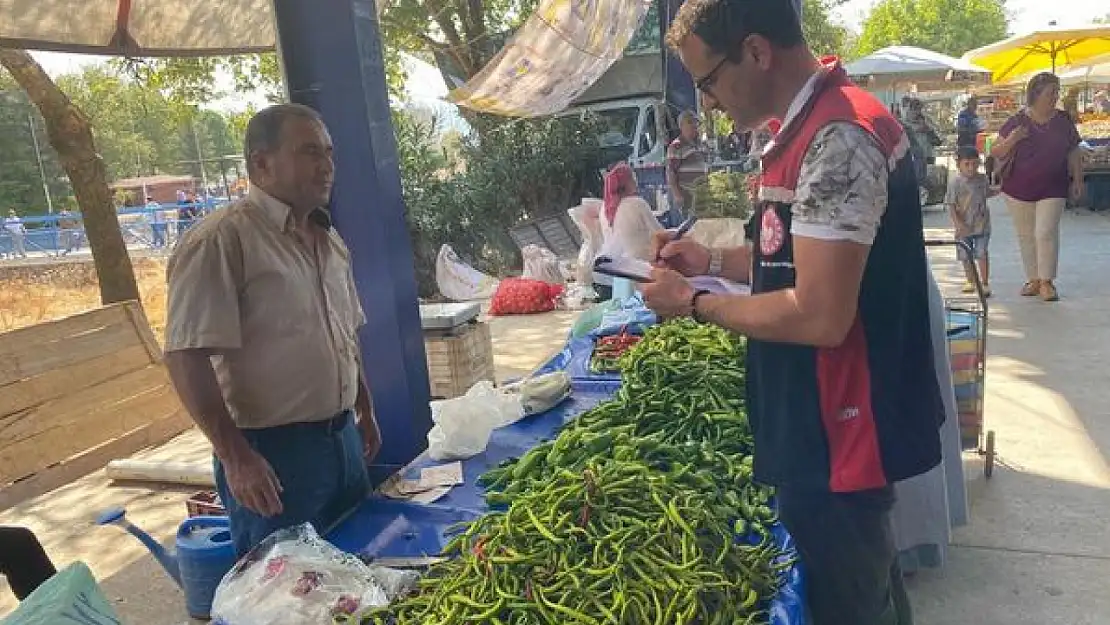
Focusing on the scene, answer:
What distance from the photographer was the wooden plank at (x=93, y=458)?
5.25 meters

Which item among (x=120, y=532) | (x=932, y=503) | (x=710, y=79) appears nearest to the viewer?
(x=710, y=79)

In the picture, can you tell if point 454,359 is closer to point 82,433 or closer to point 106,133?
point 82,433

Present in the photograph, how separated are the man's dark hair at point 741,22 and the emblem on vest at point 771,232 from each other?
1.14 feet

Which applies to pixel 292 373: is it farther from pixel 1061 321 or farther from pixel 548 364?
pixel 1061 321

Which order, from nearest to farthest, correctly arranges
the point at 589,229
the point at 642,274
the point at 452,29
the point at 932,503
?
the point at 642,274 < the point at 932,503 < the point at 589,229 < the point at 452,29

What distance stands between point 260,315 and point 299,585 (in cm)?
80

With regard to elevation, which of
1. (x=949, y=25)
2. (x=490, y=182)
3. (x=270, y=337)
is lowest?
(x=270, y=337)

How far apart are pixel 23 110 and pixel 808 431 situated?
1468 inches

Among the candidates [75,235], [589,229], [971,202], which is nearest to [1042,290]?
[971,202]

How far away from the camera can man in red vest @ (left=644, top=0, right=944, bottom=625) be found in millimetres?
1543

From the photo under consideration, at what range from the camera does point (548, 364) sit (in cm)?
469

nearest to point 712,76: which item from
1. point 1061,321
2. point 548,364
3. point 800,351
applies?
point 800,351

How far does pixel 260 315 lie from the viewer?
2373mm

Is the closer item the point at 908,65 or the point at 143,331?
the point at 143,331
